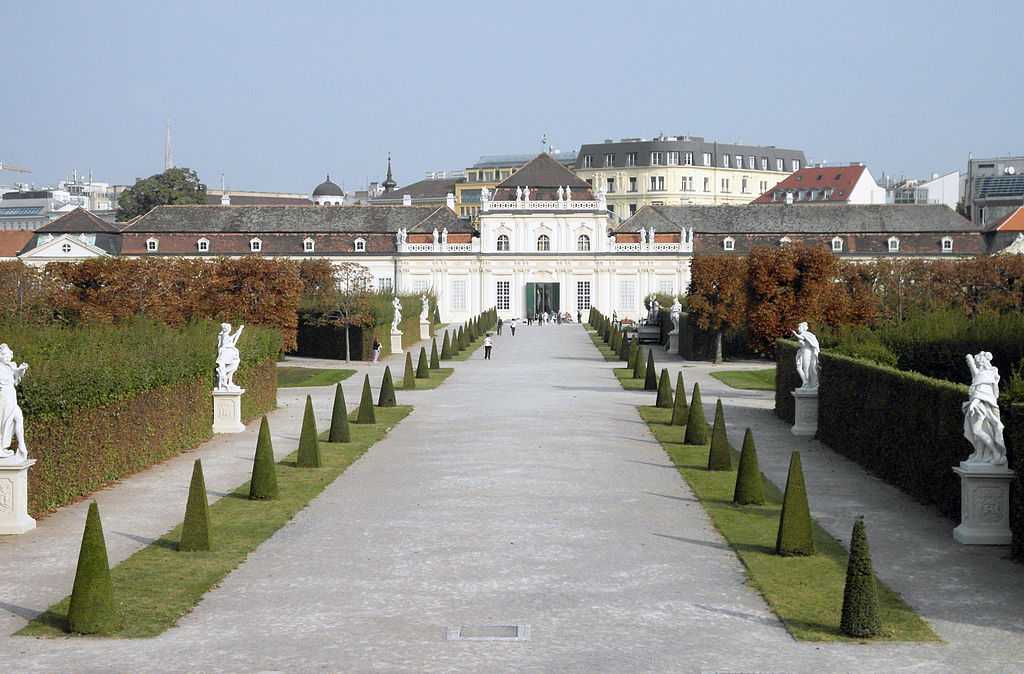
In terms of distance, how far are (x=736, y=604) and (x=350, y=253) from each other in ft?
245

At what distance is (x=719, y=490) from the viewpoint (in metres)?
18.7

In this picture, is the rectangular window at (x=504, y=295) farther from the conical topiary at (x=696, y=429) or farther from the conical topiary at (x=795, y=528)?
the conical topiary at (x=795, y=528)

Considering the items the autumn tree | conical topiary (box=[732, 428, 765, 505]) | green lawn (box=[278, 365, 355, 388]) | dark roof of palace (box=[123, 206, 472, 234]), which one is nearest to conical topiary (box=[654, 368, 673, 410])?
green lawn (box=[278, 365, 355, 388])

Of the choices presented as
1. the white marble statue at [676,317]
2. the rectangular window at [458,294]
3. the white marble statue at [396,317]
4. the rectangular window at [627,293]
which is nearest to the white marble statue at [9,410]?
the white marble statue at [396,317]

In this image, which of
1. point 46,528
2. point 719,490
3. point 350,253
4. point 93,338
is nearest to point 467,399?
point 93,338

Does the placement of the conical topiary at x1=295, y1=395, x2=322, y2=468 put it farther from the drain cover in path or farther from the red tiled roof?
the red tiled roof

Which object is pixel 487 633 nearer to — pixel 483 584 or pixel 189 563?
pixel 483 584

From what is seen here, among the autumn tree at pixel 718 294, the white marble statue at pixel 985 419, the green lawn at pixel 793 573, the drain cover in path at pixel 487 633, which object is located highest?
the autumn tree at pixel 718 294

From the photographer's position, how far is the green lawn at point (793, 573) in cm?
1136

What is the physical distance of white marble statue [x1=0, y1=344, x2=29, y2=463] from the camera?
1509 centimetres

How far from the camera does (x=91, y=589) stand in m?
11.1

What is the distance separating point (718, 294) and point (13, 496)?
34.0 meters

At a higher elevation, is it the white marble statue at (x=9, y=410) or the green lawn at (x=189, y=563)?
the white marble statue at (x=9, y=410)

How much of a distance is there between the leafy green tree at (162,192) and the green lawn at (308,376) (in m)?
68.0
